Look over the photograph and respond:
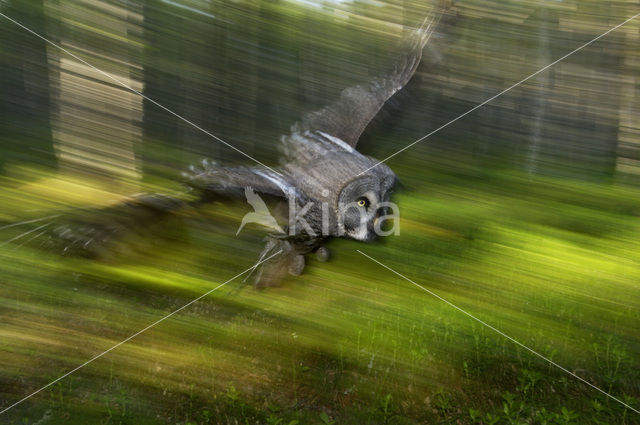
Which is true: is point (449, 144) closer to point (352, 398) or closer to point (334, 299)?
point (334, 299)

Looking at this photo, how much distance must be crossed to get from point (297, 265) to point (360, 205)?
170 mm

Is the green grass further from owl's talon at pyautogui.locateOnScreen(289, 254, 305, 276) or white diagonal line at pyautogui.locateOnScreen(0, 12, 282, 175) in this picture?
white diagonal line at pyautogui.locateOnScreen(0, 12, 282, 175)

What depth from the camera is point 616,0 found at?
951 mm

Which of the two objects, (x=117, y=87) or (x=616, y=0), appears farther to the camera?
(x=616, y=0)

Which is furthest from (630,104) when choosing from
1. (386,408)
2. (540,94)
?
(386,408)

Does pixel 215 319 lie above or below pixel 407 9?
below

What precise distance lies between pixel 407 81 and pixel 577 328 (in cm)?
61

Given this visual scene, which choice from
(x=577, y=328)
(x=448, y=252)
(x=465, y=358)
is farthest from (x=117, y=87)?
(x=577, y=328)

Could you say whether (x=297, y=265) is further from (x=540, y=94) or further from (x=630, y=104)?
(x=630, y=104)

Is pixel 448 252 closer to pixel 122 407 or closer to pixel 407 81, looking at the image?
pixel 407 81

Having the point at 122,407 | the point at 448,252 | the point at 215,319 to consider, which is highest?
the point at 448,252

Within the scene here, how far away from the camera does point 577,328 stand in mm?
877

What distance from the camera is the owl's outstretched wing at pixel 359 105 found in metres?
0.88

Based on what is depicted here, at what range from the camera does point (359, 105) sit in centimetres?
91
